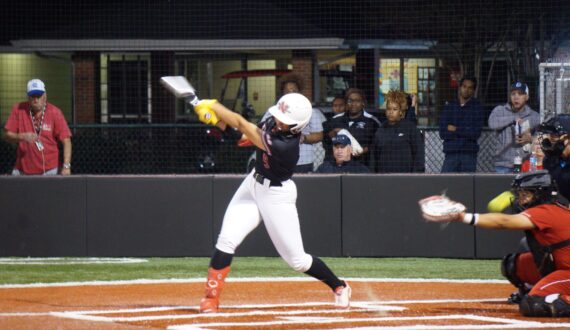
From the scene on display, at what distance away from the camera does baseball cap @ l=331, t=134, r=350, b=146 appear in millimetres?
12203

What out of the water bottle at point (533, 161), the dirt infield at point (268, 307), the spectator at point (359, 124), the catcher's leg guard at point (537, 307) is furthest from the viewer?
the spectator at point (359, 124)

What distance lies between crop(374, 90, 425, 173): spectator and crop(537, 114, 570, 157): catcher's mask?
3.48 m

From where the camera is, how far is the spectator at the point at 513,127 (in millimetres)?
12367

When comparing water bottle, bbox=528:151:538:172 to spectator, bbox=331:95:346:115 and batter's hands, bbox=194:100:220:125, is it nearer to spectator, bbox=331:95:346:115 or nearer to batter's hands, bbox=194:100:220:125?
spectator, bbox=331:95:346:115

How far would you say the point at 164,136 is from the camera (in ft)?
48.4

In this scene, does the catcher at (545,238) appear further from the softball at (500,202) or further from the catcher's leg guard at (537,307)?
the softball at (500,202)

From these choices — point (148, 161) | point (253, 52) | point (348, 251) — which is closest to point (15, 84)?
point (253, 52)

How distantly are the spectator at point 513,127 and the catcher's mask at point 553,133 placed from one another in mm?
3424

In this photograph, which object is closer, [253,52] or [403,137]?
[403,137]

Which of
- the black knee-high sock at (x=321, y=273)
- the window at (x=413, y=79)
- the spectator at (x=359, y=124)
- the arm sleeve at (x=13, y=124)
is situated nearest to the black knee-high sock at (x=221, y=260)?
the black knee-high sock at (x=321, y=273)

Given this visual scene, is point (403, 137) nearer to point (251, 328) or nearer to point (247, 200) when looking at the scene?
point (247, 200)

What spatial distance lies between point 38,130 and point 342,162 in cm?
341

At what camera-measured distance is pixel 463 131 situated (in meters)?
12.7

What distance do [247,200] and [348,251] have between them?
440 cm
